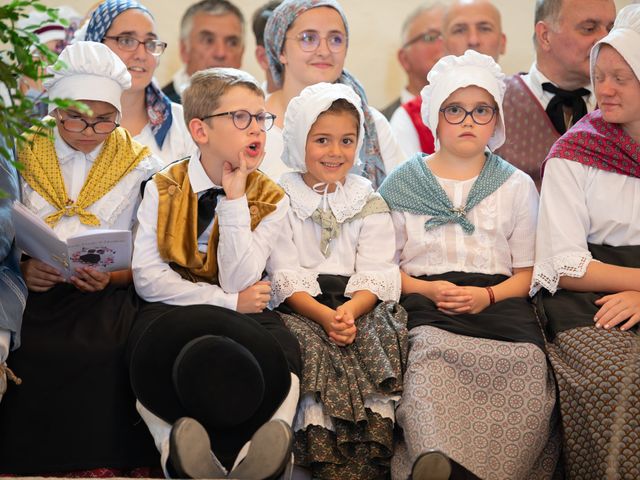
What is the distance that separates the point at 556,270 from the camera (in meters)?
3.49

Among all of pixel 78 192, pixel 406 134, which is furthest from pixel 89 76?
pixel 406 134

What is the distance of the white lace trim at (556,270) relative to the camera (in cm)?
346

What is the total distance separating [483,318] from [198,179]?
43.0 inches

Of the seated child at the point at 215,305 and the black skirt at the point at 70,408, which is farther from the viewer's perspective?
the black skirt at the point at 70,408

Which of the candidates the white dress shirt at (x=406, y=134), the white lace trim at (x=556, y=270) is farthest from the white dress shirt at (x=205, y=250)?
the white dress shirt at (x=406, y=134)

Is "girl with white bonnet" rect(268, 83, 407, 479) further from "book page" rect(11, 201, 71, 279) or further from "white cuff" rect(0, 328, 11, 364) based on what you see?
"white cuff" rect(0, 328, 11, 364)

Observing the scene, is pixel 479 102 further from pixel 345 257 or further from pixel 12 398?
pixel 12 398

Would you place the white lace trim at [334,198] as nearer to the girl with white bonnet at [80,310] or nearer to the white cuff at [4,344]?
the girl with white bonnet at [80,310]

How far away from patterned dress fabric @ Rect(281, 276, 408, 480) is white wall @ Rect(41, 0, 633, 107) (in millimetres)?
3236

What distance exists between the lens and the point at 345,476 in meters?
3.14

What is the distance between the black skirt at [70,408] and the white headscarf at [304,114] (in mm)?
946

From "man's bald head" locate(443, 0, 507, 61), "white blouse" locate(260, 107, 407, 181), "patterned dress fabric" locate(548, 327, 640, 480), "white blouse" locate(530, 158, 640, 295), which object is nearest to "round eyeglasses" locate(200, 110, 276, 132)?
"white blouse" locate(260, 107, 407, 181)

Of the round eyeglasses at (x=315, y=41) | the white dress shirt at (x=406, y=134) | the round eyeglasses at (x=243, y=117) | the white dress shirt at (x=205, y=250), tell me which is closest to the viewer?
the white dress shirt at (x=205, y=250)

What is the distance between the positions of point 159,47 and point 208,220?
1.16 m
